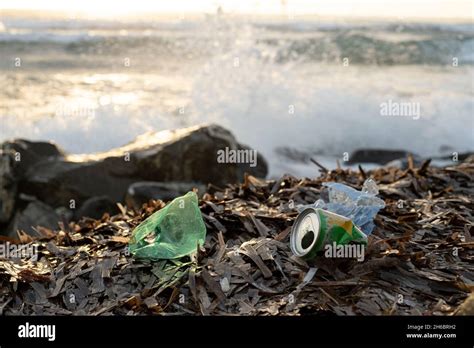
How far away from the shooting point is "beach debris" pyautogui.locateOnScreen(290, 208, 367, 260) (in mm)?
3393

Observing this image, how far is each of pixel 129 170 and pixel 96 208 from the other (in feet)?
2.52

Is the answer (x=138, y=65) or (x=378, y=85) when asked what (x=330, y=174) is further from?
(x=138, y=65)

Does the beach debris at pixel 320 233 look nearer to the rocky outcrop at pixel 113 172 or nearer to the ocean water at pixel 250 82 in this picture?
the rocky outcrop at pixel 113 172

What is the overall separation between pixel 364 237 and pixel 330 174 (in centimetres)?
192

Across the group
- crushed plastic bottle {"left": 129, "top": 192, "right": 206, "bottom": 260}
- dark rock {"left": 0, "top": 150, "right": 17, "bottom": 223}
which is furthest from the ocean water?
crushed plastic bottle {"left": 129, "top": 192, "right": 206, "bottom": 260}

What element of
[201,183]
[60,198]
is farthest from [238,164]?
[60,198]

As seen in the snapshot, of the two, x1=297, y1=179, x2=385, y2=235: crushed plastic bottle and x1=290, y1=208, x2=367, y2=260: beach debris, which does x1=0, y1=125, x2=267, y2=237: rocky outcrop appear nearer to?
x1=297, y1=179, x2=385, y2=235: crushed plastic bottle

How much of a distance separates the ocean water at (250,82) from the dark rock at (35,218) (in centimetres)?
692

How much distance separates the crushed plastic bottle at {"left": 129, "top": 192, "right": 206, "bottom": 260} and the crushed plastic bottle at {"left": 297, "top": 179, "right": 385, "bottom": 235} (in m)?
0.65

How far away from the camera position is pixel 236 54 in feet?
78.1

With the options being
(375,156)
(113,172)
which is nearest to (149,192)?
(113,172)

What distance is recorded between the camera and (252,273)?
3514 mm

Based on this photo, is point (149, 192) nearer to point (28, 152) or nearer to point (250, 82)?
point (28, 152)

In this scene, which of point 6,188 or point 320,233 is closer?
point 320,233
